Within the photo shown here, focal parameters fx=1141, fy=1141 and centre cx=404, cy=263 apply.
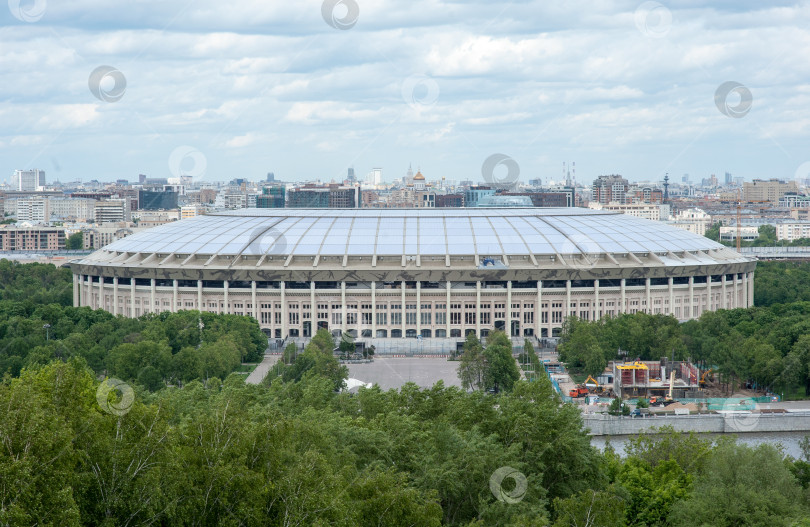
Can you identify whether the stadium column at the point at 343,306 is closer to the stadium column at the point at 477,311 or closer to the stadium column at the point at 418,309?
the stadium column at the point at 418,309

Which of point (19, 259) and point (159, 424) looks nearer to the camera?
point (159, 424)

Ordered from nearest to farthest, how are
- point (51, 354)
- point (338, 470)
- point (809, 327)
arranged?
1. point (338, 470)
2. point (51, 354)
3. point (809, 327)

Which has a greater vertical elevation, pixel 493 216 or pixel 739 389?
pixel 493 216

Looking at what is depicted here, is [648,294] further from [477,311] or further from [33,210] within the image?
[33,210]

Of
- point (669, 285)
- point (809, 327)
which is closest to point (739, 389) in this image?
point (809, 327)

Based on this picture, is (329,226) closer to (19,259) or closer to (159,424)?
(159,424)

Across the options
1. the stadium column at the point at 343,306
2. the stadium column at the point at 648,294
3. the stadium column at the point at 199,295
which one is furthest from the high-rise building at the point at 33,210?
the stadium column at the point at 648,294
